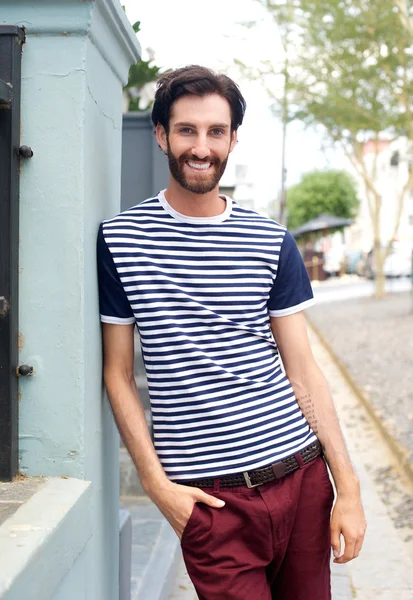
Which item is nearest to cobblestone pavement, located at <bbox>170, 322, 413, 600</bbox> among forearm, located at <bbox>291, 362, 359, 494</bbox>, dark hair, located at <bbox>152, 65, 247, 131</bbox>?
forearm, located at <bbox>291, 362, 359, 494</bbox>

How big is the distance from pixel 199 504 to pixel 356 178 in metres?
71.0

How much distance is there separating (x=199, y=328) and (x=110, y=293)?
255 mm

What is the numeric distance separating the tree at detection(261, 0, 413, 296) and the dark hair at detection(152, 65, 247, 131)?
12.2 m

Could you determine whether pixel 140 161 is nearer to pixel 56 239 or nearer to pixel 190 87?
pixel 190 87

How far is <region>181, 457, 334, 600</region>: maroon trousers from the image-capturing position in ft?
6.77

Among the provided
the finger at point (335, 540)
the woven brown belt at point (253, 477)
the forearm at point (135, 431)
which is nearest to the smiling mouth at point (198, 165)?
the forearm at point (135, 431)

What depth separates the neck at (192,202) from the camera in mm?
2156

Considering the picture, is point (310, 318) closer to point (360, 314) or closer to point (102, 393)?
point (360, 314)

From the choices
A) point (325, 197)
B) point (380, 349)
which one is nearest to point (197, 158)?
point (380, 349)

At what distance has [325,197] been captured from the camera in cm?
6831

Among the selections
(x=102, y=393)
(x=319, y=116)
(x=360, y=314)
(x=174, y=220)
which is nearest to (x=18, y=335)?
(x=102, y=393)

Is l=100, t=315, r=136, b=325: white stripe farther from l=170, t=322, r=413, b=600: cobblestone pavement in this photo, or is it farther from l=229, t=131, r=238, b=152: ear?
l=170, t=322, r=413, b=600: cobblestone pavement

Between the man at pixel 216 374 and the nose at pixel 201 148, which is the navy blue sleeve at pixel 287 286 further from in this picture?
the nose at pixel 201 148

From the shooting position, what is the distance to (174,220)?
2.15 m
